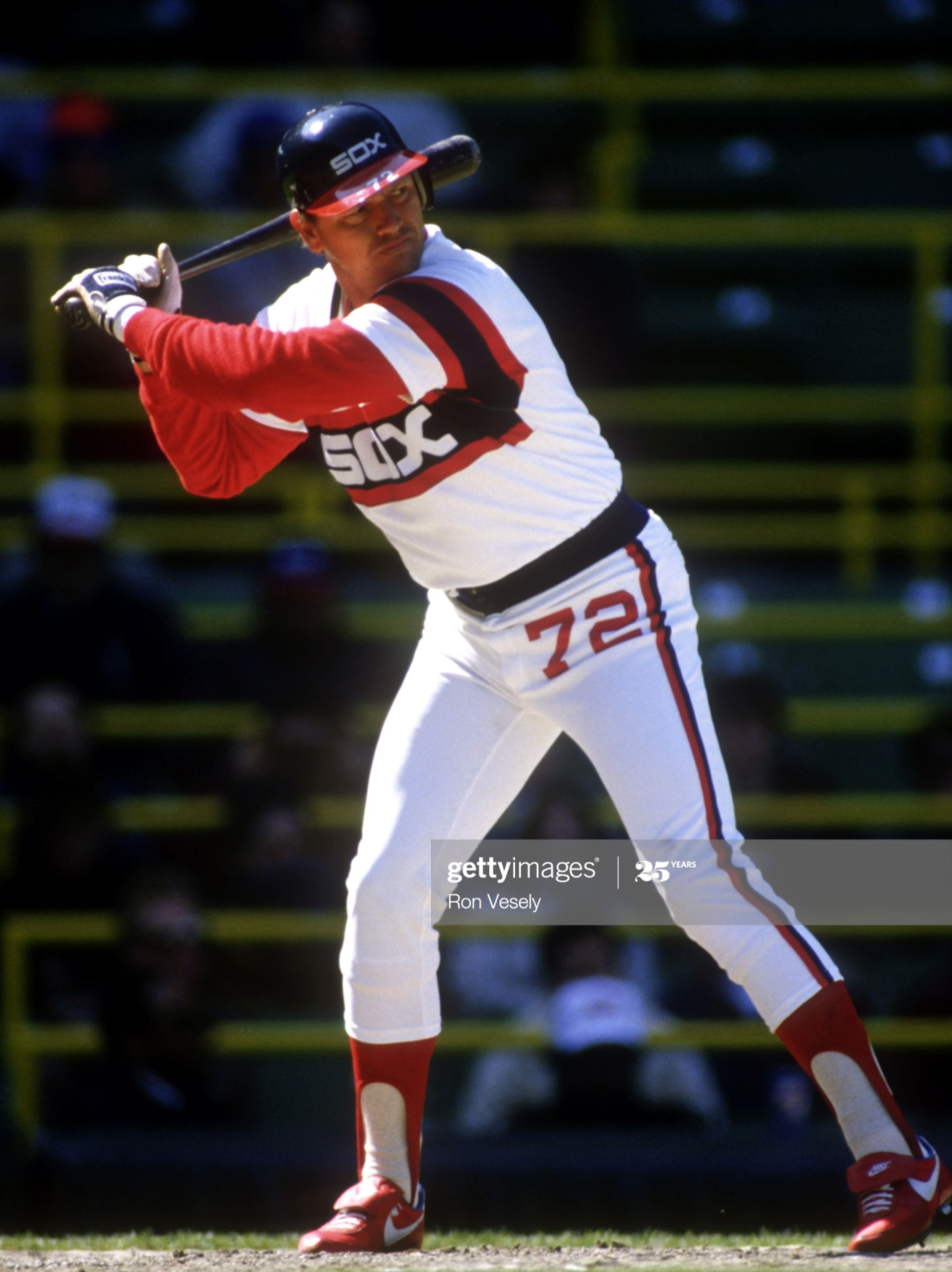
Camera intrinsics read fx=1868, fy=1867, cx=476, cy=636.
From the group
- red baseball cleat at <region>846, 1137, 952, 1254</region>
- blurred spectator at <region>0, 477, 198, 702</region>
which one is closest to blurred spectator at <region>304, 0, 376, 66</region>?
blurred spectator at <region>0, 477, 198, 702</region>

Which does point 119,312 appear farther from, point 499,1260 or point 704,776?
point 499,1260

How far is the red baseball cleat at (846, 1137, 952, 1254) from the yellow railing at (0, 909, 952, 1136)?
2.08 metres

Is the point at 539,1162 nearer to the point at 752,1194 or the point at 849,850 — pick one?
the point at 752,1194

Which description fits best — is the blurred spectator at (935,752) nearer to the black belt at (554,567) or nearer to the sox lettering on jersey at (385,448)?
the black belt at (554,567)

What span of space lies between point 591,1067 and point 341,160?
9.46 ft

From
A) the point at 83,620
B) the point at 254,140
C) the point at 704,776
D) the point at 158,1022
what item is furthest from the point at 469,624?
the point at 254,140

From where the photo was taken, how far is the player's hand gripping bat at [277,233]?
3.35 meters

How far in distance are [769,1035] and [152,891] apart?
181 cm

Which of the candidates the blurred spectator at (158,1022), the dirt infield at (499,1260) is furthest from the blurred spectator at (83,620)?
the dirt infield at (499,1260)

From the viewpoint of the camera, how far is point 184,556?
7.27 metres

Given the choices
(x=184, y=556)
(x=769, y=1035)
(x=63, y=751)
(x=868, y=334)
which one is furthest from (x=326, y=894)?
(x=868, y=334)

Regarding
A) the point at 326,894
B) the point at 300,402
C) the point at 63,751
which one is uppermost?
the point at 300,402

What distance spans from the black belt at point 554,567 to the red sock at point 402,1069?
0.75 metres

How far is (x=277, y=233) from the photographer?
11.6 feet
